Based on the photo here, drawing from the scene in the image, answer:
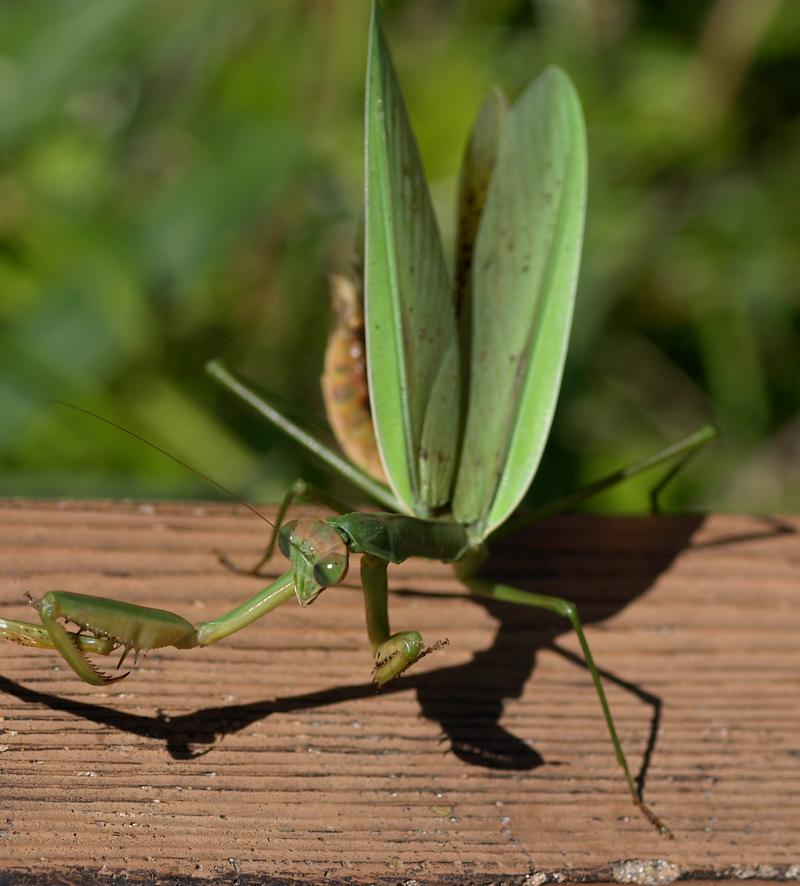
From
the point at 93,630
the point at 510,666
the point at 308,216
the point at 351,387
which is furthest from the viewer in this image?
the point at 308,216

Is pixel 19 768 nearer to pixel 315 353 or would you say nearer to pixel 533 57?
pixel 315 353

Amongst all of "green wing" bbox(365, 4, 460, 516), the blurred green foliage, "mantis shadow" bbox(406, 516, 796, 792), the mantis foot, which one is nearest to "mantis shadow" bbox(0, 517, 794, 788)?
"mantis shadow" bbox(406, 516, 796, 792)

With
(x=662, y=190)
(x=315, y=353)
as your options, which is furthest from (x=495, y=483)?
(x=662, y=190)

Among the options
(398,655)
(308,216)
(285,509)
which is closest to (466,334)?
(285,509)

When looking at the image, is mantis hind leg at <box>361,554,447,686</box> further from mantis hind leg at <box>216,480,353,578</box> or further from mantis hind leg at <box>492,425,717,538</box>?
mantis hind leg at <box>492,425,717,538</box>

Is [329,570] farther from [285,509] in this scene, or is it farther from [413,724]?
[285,509]

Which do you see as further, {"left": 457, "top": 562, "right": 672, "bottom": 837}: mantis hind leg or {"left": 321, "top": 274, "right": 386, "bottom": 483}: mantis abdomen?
{"left": 321, "top": 274, "right": 386, "bottom": 483}: mantis abdomen
